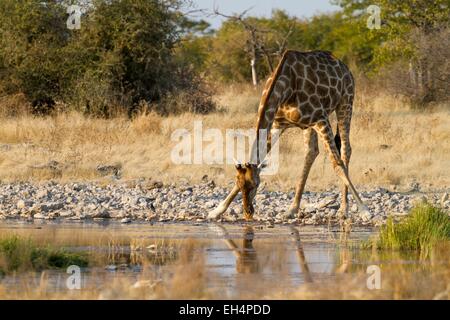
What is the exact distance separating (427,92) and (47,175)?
44.2ft

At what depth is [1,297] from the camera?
6.70 metres

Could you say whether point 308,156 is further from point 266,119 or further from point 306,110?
point 266,119

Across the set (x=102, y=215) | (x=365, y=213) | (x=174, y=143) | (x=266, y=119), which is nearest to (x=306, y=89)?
(x=266, y=119)

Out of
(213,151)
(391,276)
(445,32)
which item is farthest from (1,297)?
(445,32)

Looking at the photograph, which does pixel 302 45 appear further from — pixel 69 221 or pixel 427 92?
pixel 69 221

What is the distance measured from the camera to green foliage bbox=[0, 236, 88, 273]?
8448 mm

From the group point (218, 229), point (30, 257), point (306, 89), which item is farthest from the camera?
point (306, 89)

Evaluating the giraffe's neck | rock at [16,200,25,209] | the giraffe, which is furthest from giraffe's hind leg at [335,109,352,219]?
rock at [16,200,25,209]

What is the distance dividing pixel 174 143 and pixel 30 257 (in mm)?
10615

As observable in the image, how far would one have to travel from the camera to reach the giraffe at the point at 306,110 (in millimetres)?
12242

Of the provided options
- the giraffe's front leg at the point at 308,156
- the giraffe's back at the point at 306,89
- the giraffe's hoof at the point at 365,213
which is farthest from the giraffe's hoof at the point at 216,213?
the giraffe's hoof at the point at 365,213

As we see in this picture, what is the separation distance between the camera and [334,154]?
43.7ft

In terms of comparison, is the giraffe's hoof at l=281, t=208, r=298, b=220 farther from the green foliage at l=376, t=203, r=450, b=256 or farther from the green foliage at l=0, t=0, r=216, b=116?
the green foliage at l=0, t=0, r=216, b=116

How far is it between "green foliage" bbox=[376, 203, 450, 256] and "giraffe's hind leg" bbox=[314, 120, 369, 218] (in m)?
2.63
